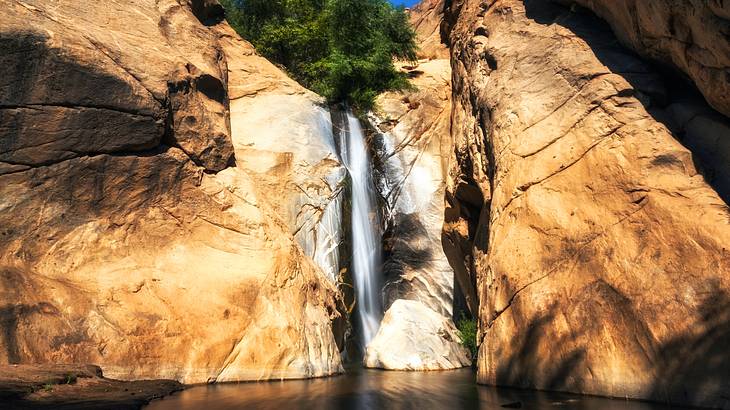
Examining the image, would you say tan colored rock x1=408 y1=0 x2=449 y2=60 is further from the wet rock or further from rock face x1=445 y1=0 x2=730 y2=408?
the wet rock

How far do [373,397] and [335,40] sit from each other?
20951mm

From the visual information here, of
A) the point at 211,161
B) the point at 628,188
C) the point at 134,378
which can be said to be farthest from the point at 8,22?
the point at 628,188

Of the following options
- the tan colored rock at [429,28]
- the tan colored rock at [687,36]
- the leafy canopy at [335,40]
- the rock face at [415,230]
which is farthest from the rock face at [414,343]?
the tan colored rock at [429,28]

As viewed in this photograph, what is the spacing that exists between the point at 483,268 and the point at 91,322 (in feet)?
26.3

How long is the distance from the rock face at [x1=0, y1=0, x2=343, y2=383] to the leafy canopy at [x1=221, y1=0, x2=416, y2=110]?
33.5ft

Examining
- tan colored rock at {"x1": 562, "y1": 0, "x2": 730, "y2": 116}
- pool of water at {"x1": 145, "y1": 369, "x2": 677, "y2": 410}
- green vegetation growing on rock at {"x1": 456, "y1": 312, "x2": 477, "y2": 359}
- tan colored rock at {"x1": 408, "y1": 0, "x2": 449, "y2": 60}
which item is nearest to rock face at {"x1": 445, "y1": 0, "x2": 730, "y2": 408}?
tan colored rock at {"x1": 562, "y1": 0, "x2": 730, "y2": 116}

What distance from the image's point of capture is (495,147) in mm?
13055

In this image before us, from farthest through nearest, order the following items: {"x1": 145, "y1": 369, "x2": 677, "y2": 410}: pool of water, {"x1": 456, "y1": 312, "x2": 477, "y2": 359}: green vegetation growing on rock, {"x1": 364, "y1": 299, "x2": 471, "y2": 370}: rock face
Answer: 1. {"x1": 456, "y1": 312, "x2": 477, "y2": 359}: green vegetation growing on rock
2. {"x1": 364, "y1": 299, "x2": 471, "y2": 370}: rock face
3. {"x1": 145, "y1": 369, "x2": 677, "y2": 410}: pool of water

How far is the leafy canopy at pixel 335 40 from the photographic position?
81.0 feet

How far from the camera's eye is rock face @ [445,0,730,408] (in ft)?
26.6

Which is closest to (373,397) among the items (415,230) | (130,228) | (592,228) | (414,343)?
(592,228)

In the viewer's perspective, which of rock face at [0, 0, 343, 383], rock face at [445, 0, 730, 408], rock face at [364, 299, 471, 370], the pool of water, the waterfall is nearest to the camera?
the pool of water

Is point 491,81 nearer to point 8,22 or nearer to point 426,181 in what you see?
Answer: point 426,181

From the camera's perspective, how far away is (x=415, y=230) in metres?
20.7
